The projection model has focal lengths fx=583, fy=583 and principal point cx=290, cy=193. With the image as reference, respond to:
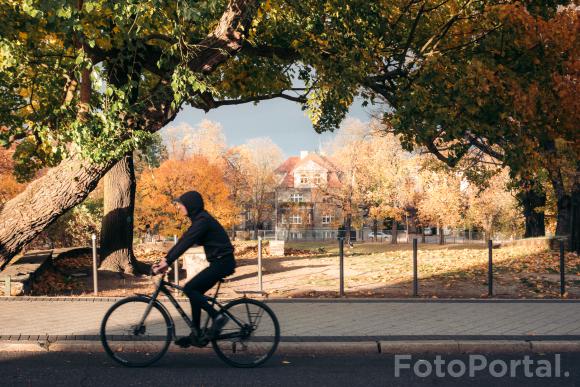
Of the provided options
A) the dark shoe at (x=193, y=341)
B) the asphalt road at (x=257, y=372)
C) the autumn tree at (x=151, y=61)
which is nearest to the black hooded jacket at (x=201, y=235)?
the dark shoe at (x=193, y=341)

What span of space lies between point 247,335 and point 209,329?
407mm

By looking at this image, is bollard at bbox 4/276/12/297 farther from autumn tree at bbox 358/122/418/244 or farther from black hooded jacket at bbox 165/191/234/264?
autumn tree at bbox 358/122/418/244

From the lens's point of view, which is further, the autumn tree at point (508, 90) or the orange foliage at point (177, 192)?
the orange foliage at point (177, 192)

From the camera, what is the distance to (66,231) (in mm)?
21938

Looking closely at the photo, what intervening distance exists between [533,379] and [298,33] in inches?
393

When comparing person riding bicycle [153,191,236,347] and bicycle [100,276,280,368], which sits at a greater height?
person riding bicycle [153,191,236,347]

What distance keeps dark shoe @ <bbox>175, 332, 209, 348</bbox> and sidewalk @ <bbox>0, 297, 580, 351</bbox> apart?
20.0 inches

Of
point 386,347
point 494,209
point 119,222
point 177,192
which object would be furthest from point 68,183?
point 494,209

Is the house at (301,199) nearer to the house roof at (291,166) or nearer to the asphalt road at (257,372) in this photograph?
the house roof at (291,166)

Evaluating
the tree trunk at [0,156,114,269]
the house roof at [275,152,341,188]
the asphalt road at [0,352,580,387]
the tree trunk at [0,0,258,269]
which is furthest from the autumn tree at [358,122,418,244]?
the asphalt road at [0,352,580,387]

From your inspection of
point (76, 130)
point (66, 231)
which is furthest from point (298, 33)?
point (66, 231)

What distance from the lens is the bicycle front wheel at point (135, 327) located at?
19.8 feet

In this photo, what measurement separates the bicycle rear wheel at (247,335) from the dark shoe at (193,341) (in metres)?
0.12

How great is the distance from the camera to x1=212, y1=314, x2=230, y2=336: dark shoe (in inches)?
238
